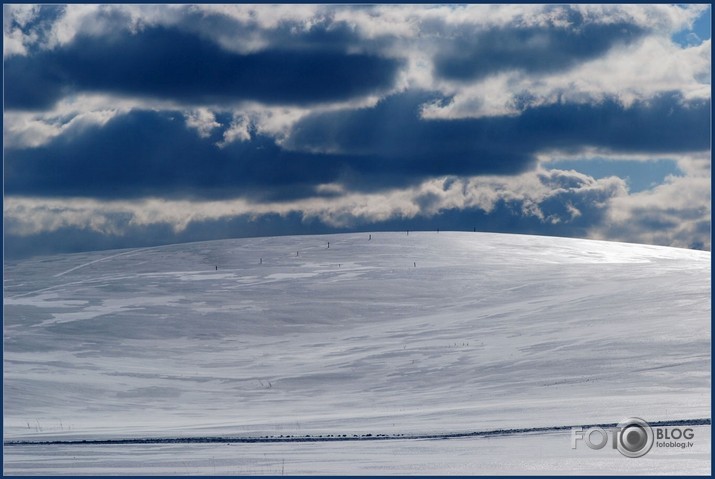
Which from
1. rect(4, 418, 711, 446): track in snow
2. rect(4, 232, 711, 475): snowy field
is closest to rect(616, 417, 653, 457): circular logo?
rect(4, 232, 711, 475): snowy field

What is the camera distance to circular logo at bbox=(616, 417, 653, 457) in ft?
76.9

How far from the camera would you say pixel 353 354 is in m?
39.4

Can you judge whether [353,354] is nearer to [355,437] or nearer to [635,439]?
[355,437]

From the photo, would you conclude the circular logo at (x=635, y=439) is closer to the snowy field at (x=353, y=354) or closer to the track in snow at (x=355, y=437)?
the snowy field at (x=353, y=354)

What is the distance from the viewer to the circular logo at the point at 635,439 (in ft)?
76.9

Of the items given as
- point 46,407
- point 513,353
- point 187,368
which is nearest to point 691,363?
point 513,353

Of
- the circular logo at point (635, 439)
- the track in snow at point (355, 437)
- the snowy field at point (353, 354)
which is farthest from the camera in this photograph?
the track in snow at point (355, 437)

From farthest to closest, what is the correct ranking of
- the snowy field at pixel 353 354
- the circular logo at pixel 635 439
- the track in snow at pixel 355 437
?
the track in snow at pixel 355 437 → the snowy field at pixel 353 354 → the circular logo at pixel 635 439

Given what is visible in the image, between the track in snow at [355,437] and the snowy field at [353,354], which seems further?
the track in snow at [355,437]

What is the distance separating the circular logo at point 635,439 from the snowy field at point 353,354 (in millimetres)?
344

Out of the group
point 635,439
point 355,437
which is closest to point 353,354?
point 355,437

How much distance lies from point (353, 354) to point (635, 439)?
56.2 feet

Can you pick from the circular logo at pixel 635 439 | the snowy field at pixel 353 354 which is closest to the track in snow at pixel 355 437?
the snowy field at pixel 353 354

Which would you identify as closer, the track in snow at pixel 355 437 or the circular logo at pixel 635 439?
the circular logo at pixel 635 439
